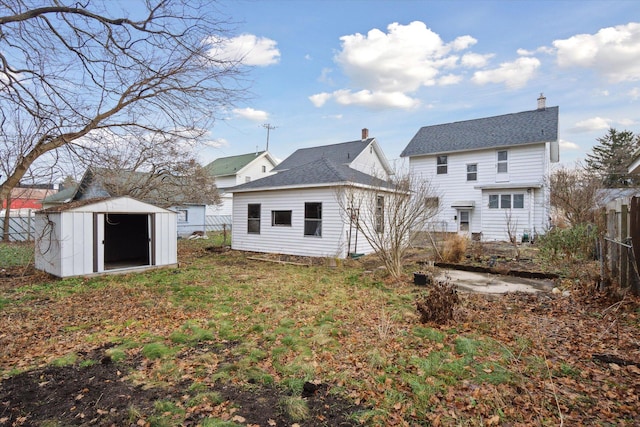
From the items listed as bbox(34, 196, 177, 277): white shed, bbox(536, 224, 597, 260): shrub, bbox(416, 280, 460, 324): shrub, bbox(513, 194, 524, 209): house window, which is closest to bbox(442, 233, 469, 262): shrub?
bbox(536, 224, 597, 260): shrub

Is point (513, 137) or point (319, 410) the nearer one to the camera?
point (319, 410)

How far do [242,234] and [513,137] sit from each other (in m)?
14.3

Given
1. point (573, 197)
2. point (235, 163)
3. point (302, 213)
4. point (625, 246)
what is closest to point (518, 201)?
point (573, 197)

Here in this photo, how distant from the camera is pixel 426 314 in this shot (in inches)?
190

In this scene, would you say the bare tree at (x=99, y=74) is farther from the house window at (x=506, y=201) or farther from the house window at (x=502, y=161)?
the house window at (x=502, y=161)

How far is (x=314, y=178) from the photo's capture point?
12.0 meters

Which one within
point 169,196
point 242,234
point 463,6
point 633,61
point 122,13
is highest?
point 463,6

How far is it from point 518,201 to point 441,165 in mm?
4411

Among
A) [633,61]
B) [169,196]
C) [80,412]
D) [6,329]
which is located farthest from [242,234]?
[633,61]

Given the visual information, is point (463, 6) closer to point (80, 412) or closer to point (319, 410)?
point (319, 410)

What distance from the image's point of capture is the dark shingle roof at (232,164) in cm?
3284

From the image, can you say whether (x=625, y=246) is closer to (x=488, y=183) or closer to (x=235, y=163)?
(x=488, y=183)

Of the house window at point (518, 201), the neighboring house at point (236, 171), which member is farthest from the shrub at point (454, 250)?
the neighboring house at point (236, 171)

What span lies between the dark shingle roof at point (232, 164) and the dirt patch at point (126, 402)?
2979 cm
